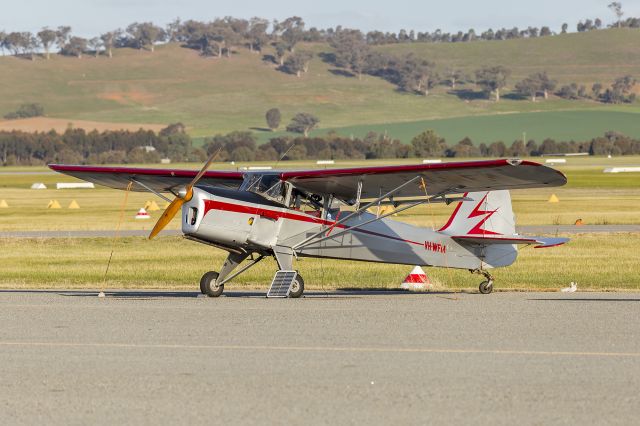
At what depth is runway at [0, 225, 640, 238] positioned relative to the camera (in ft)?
118

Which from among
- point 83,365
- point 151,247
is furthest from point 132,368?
point 151,247

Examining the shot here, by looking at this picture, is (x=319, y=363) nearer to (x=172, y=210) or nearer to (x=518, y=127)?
(x=172, y=210)

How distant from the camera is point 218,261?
28328mm

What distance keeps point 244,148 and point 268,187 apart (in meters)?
105

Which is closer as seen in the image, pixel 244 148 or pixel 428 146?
pixel 428 146

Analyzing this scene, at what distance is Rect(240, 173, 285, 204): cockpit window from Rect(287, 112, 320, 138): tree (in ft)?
540

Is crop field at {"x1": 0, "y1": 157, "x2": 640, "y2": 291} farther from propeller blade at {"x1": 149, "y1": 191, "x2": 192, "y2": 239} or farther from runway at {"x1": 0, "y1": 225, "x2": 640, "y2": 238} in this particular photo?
propeller blade at {"x1": 149, "y1": 191, "x2": 192, "y2": 239}

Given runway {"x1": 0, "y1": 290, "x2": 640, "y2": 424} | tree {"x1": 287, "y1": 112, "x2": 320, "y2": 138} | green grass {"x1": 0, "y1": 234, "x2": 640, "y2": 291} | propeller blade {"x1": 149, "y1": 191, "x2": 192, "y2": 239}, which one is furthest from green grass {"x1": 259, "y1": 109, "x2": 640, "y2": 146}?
runway {"x1": 0, "y1": 290, "x2": 640, "y2": 424}

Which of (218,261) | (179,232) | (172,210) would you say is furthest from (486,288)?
(179,232)

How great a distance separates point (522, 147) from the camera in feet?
414

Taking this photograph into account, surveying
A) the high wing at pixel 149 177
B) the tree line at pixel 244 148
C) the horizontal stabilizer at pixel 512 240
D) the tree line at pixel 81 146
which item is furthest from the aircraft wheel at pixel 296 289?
the tree line at pixel 81 146

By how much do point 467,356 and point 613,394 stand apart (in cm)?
215

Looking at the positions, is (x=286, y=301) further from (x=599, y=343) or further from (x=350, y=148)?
(x=350, y=148)

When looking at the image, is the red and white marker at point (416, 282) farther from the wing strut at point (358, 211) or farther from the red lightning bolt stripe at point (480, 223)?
the wing strut at point (358, 211)
